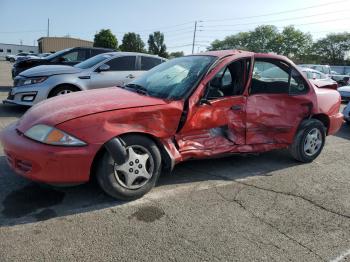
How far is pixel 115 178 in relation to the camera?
3.42 meters

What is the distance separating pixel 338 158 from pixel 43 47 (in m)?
70.2

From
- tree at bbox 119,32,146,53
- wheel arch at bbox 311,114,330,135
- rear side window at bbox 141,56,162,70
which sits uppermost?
tree at bbox 119,32,146,53

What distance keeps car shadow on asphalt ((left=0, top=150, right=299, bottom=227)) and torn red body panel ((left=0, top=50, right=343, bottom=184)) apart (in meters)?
0.31

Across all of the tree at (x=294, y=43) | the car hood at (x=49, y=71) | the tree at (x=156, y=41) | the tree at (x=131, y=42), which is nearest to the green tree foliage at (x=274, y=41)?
the tree at (x=294, y=43)

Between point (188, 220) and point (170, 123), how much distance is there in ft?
3.57

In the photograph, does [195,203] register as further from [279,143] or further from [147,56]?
[147,56]

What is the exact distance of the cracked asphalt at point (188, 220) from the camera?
8.86ft

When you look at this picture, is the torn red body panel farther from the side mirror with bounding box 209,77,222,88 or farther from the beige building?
the beige building

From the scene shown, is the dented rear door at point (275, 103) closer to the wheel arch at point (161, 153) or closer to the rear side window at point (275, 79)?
the rear side window at point (275, 79)

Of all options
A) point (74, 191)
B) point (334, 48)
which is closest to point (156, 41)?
point (334, 48)

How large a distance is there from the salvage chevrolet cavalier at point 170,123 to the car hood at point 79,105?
0.01m

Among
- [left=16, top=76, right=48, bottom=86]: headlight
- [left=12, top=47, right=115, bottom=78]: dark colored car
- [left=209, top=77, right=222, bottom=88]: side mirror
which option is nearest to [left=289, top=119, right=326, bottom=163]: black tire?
[left=209, top=77, right=222, bottom=88]: side mirror

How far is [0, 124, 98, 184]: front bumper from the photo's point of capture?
313 centimetres

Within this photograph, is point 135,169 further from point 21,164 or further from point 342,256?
point 342,256
